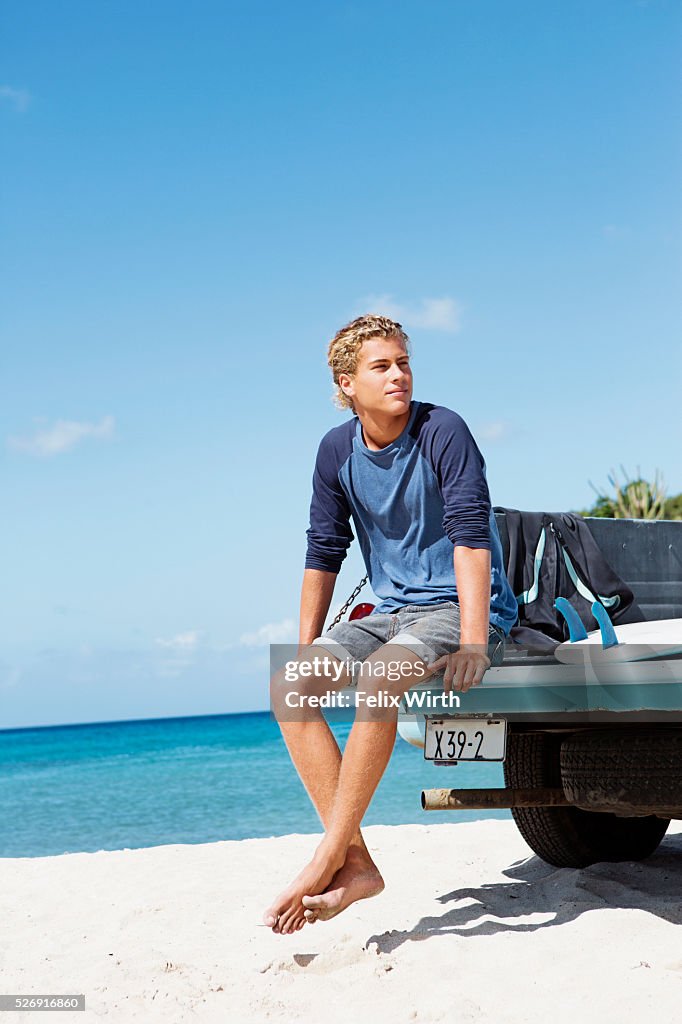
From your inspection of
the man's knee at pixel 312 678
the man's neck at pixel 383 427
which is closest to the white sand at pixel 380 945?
the man's knee at pixel 312 678

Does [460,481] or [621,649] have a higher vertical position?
[460,481]

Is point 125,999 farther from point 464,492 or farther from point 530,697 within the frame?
point 464,492

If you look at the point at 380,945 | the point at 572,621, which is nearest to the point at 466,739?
the point at 572,621

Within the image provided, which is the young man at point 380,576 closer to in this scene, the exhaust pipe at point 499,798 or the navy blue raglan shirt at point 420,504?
the navy blue raglan shirt at point 420,504

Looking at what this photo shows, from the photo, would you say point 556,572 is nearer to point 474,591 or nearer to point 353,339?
point 474,591

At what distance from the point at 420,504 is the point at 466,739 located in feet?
2.70

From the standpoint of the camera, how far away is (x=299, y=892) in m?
3.43

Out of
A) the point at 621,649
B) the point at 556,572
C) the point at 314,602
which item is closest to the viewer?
the point at 621,649

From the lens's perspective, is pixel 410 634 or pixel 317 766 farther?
pixel 317 766

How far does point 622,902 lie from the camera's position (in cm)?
422

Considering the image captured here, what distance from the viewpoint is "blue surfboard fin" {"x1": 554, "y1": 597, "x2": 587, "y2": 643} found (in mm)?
4016

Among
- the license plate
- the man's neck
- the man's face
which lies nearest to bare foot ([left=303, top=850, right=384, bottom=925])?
the license plate

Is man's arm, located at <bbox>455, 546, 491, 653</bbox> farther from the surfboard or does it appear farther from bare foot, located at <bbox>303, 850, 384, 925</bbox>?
bare foot, located at <bbox>303, 850, 384, 925</bbox>

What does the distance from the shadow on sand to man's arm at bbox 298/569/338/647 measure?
1.11m
